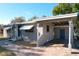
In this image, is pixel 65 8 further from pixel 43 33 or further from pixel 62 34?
pixel 43 33

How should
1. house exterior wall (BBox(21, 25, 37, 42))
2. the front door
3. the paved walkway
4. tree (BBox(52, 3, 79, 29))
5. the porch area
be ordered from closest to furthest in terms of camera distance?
the paved walkway
the porch area
the front door
house exterior wall (BBox(21, 25, 37, 42))
tree (BBox(52, 3, 79, 29))

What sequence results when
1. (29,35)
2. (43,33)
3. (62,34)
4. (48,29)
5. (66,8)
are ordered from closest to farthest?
(43,33), (48,29), (62,34), (29,35), (66,8)

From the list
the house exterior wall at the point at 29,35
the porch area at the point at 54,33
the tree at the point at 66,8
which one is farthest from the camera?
the tree at the point at 66,8

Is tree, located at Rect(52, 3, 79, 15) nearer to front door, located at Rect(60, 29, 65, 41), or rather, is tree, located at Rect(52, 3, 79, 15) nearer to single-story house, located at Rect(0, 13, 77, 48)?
front door, located at Rect(60, 29, 65, 41)

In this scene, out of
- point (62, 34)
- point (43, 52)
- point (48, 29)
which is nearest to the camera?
point (43, 52)

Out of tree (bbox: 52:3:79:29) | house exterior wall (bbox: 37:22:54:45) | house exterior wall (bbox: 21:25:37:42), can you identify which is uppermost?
tree (bbox: 52:3:79:29)

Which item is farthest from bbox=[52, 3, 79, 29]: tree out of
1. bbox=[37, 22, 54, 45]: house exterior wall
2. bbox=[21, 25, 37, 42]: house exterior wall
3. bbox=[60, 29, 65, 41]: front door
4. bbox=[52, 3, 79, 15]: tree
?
bbox=[21, 25, 37, 42]: house exterior wall

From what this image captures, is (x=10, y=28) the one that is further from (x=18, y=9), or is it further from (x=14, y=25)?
(x=18, y=9)

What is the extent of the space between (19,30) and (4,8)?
176 inches

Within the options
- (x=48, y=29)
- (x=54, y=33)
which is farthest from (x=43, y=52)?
(x=54, y=33)

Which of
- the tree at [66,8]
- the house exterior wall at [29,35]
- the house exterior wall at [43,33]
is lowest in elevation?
the house exterior wall at [29,35]

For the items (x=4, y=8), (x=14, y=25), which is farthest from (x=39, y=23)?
(x=14, y=25)

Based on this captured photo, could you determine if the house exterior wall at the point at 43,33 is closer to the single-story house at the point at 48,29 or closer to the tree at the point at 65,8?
the single-story house at the point at 48,29

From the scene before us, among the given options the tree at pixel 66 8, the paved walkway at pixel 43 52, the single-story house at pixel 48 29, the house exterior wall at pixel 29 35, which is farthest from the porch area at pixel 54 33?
the tree at pixel 66 8
